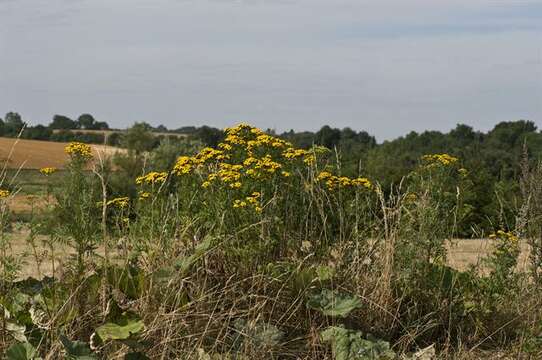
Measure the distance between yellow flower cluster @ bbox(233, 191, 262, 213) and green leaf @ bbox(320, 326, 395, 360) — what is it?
89cm

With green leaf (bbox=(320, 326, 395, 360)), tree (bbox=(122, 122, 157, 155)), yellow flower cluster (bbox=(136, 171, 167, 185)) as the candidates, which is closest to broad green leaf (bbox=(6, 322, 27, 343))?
yellow flower cluster (bbox=(136, 171, 167, 185))

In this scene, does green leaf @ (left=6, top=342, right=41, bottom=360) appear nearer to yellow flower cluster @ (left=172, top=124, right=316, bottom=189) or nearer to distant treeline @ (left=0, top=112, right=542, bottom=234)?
yellow flower cluster @ (left=172, top=124, right=316, bottom=189)

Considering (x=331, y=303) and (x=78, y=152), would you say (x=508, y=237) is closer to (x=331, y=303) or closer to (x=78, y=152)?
(x=331, y=303)

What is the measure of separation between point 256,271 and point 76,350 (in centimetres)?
131

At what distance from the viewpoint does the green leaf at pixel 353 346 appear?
4133 millimetres

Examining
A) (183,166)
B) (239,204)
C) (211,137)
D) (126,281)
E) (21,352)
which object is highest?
(211,137)

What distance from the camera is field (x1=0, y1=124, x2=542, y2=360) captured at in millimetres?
4094

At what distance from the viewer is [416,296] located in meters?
4.82

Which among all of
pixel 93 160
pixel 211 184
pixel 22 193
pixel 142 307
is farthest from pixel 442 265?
pixel 22 193

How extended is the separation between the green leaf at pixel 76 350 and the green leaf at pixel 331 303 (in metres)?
1.30

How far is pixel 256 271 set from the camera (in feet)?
15.0

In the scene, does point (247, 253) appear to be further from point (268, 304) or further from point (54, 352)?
point (54, 352)

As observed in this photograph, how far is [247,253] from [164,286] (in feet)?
1.98

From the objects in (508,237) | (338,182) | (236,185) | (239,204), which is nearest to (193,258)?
(239,204)
